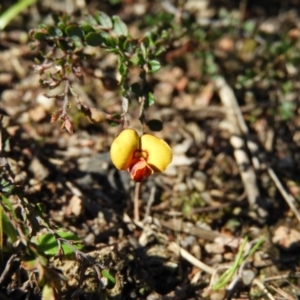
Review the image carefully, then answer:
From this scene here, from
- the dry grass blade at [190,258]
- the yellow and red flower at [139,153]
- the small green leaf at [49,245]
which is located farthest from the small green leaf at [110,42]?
the dry grass blade at [190,258]

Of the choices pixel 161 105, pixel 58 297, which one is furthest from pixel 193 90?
pixel 58 297

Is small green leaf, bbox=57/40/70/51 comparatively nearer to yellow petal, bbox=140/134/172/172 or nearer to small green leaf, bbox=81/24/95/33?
small green leaf, bbox=81/24/95/33

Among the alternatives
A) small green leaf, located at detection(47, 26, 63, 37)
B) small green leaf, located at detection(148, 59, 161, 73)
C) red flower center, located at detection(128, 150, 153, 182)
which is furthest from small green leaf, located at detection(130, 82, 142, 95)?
small green leaf, located at detection(47, 26, 63, 37)

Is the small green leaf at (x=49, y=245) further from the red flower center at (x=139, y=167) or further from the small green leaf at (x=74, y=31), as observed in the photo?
the small green leaf at (x=74, y=31)

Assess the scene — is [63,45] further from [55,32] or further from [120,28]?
[120,28]

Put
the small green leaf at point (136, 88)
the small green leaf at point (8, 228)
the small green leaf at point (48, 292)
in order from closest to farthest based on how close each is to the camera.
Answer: the small green leaf at point (48, 292), the small green leaf at point (8, 228), the small green leaf at point (136, 88)

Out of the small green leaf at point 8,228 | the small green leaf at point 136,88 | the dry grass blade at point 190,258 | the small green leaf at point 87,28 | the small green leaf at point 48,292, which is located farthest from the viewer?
the dry grass blade at point 190,258

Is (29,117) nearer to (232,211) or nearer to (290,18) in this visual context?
(232,211)

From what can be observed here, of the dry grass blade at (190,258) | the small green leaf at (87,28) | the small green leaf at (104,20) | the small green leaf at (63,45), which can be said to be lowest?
the dry grass blade at (190,258)
